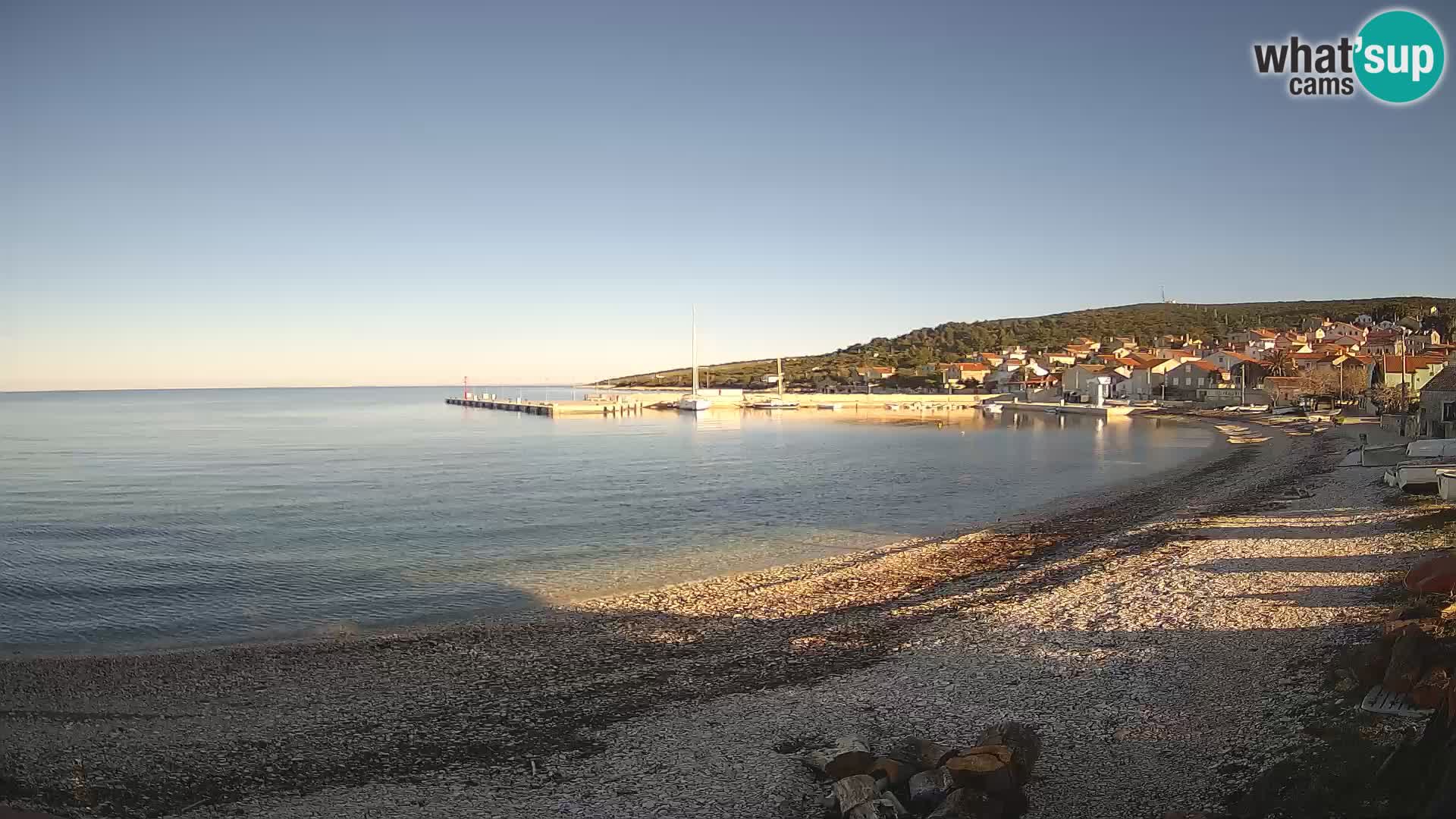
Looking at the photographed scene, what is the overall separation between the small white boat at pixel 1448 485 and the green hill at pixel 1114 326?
5118 inches

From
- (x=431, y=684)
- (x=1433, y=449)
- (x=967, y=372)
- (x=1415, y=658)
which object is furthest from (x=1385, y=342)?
(x=431, y=684)

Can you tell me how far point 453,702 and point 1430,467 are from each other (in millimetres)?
21740

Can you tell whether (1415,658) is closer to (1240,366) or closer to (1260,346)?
(1240,366)

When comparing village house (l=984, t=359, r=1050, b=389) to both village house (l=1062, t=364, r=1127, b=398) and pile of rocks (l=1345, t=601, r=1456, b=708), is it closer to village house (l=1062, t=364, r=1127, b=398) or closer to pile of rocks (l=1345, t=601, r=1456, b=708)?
village house (l=1062, t=364, r=1127, b=398)

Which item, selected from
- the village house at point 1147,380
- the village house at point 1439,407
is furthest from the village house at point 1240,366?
the village house at point 1439,407

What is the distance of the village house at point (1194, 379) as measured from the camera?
86.8 m

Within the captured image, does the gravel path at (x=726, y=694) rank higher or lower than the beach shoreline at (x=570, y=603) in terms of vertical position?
higher

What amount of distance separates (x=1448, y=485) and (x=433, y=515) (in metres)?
25.4

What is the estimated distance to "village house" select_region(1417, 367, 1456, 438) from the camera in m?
27.3

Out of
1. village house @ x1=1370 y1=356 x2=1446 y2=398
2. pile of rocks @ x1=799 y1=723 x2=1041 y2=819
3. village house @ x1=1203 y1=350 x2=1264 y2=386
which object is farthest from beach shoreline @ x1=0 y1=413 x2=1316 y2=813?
village house @ x1=1203 y1=350 x2=1264 y2=386

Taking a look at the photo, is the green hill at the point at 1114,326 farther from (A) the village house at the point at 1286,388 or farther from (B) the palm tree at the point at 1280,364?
(A) the village house at the point at 1286,388

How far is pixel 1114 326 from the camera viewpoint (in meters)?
176

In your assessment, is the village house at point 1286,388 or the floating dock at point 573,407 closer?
the village house at point 1286,388

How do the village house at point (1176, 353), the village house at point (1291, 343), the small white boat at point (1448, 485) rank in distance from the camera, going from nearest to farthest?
the small white boat at point (1448, 485), the village house at point (1291, 343), the village house at point (1176, 353)
